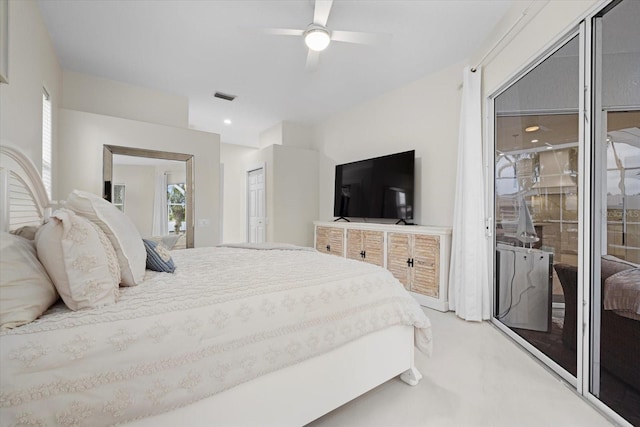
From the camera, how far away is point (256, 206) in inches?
226

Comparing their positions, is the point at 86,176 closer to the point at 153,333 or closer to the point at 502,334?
the point at 153,333

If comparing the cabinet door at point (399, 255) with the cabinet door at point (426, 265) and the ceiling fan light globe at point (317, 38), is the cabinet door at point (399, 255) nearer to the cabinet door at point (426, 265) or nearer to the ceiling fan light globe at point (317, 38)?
the cabinet door at point (426, 265)

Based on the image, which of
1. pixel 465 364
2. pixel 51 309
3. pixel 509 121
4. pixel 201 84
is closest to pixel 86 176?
pixel 201 84

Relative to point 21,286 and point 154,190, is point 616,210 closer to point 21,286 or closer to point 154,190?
point 21,286

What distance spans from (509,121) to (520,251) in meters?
1.23

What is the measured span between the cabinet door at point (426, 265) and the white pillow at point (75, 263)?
2875 millimetres

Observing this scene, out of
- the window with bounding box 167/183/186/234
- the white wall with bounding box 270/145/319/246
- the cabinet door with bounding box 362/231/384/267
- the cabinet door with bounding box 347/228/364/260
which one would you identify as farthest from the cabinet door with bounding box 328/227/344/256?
the window with bounding box 167/183/186/234

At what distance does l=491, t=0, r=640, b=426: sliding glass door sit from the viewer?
4.76 feet

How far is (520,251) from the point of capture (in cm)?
248

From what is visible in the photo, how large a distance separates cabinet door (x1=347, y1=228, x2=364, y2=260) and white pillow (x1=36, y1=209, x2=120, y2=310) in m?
3.12

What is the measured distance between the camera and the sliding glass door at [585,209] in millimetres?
1450

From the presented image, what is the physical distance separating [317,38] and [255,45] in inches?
35.9

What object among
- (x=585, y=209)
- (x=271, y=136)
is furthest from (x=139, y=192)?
(x=585, y=209)

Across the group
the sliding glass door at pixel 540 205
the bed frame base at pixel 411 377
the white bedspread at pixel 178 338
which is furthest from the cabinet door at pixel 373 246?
the white bedspread at pixel 178 338
